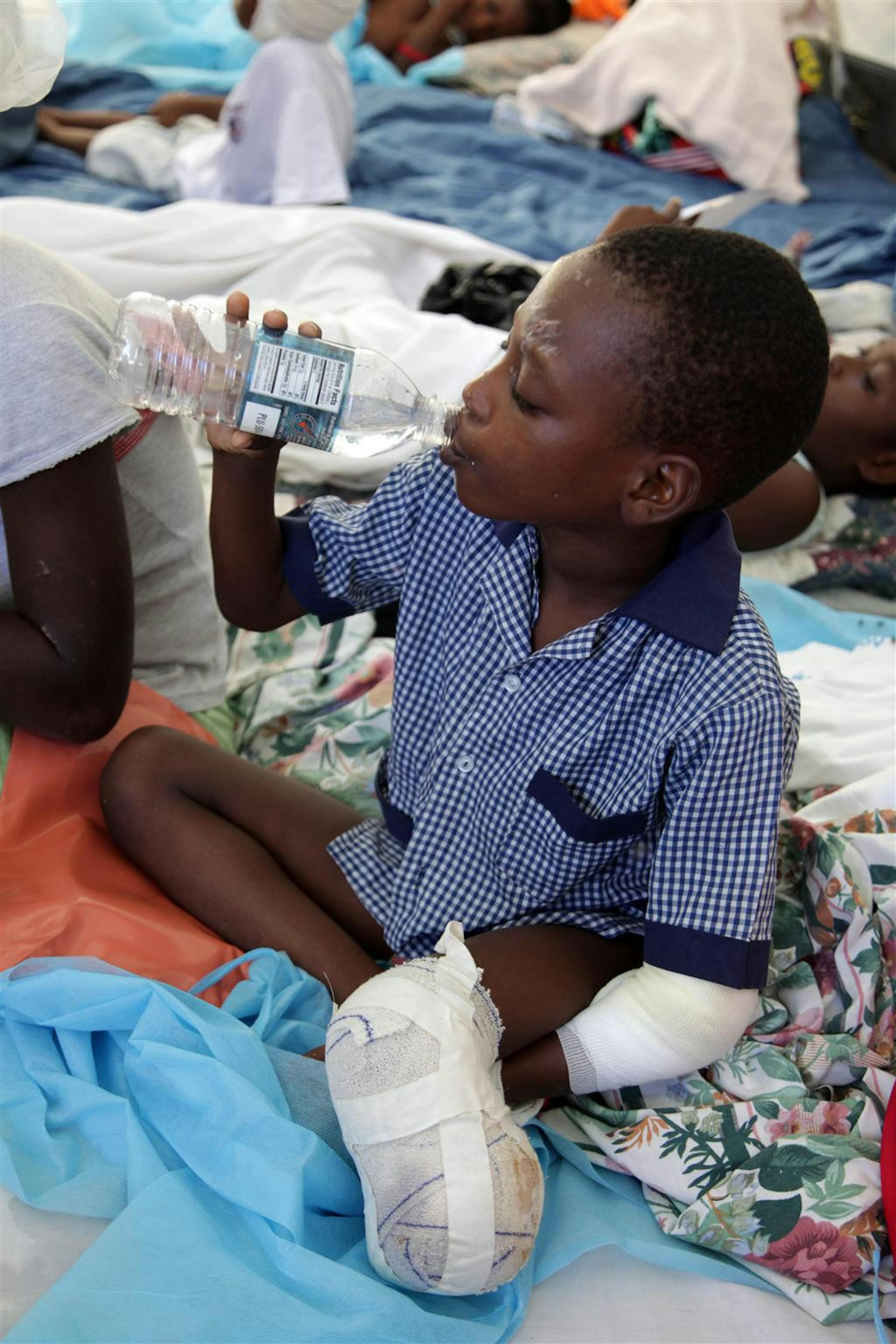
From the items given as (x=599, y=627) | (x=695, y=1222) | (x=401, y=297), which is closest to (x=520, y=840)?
(x=599, y=627)

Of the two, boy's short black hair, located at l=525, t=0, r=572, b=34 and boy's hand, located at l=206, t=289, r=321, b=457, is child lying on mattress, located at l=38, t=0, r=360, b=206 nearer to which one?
boy's short black hair, located at l=525, t=0, r=572, b=34

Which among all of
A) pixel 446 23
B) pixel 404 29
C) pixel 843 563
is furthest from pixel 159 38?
pixel 843 563

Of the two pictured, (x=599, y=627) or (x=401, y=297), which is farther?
(x=401, y=297)

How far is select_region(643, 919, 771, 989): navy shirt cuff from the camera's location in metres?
0.95

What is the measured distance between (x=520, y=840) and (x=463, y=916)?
0.29ft

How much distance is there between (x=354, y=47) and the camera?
379cm

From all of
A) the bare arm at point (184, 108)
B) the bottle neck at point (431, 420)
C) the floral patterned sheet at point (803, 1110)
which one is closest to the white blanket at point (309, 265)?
the bottle neck at point (431, 420)

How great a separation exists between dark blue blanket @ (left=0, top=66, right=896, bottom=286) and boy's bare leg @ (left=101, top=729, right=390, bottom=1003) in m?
1.66

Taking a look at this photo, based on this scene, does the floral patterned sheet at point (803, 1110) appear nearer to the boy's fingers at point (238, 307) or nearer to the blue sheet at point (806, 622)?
the blue sheet at point (806, 622)

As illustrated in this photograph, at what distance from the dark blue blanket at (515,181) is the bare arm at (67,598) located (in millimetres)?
1663

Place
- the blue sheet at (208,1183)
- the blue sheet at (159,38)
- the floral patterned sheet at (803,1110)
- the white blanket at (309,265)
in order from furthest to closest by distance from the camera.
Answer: the blue sheet at (159,38) < the white blanket at (309,265) < the floral patterned sheet at (803,1110) < the blue sheet at (208,1183)

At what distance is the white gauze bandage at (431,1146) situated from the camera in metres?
0.82

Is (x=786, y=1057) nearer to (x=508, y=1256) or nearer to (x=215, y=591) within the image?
(x=508, y=1256)

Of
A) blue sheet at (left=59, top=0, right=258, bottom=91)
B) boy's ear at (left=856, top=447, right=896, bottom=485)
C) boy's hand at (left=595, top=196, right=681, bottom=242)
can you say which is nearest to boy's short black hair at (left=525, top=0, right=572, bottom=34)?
blue sheet at (left=59, top=0, right=258, bottom=91)
